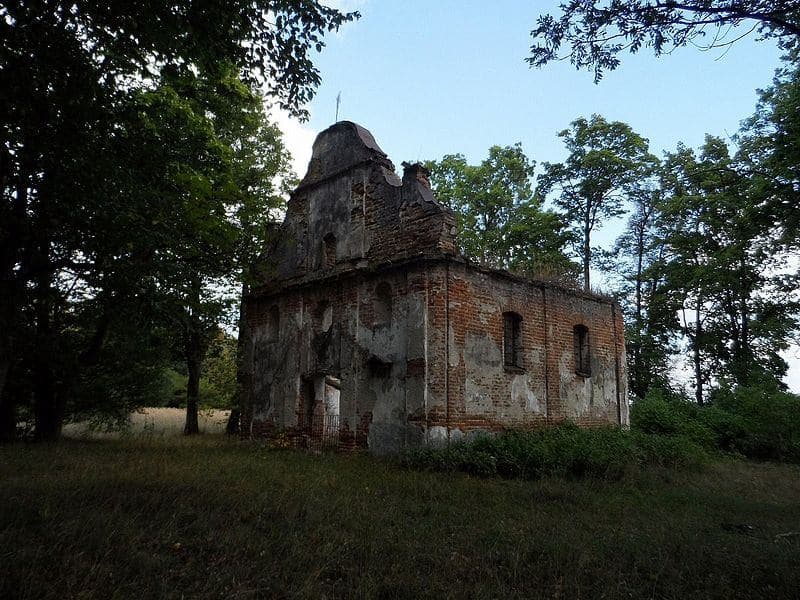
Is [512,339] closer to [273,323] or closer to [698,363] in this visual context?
[273,323]

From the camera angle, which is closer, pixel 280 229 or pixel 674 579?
pixel 674 579

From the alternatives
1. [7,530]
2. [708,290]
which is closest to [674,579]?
[7,530]

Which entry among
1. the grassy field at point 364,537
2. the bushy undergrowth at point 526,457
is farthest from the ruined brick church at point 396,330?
the grassy field at point 364,537

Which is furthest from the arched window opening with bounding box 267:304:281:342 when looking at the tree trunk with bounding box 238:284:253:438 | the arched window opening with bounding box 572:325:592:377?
the arched window opening with bounding box 572:325:592:377

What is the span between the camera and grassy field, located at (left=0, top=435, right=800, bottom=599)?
458cm

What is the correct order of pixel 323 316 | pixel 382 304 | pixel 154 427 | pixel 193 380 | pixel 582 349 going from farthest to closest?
pixel 154 427, pixel 193 380, pixel 582 349, pixel 323 316, pixel 382 304

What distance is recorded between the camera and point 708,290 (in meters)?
23.7

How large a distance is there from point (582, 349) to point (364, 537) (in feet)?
38.4

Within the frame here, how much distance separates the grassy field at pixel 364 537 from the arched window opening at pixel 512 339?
4.37 m

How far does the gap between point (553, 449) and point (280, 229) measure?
10234 mm

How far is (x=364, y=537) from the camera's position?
5.90 metres

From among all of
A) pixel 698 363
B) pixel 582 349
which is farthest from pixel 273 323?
pixel 698 363

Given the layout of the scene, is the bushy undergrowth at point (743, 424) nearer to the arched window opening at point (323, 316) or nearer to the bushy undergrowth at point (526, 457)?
the bushy undergrowth at point (526, 457)

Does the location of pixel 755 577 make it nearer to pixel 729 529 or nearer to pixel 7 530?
pixel 729 529
